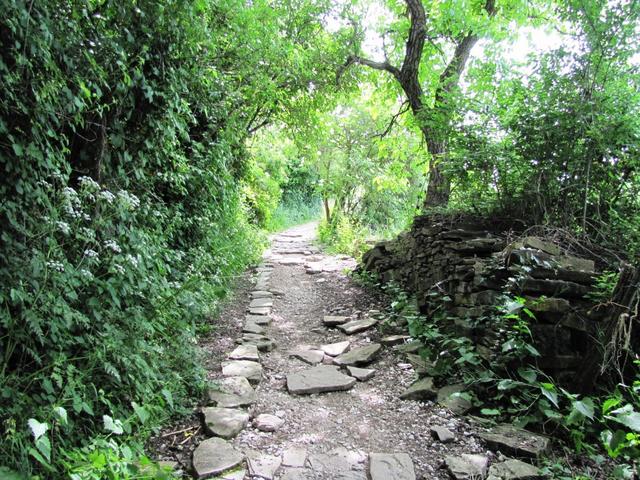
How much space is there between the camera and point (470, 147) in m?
4.91

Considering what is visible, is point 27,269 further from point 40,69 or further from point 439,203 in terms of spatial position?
point 439,203

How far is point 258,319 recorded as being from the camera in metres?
5.48

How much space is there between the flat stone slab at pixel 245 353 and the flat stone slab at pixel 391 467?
6.10 feet

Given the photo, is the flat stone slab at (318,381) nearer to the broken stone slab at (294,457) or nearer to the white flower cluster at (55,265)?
the broken stone slab at (294,457)

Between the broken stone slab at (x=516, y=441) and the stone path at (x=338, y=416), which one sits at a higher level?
the broken stone slab at (x=516, y=441)

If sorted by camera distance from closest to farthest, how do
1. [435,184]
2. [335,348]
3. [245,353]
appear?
[245,353]
[335,348]
[435,184]

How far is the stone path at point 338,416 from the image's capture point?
254 cm

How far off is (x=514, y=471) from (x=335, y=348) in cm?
246

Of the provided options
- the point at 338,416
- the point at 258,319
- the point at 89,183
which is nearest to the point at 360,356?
the point at 338,416

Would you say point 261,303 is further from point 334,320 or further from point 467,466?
point 467,466

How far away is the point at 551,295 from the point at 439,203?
3.72 metres

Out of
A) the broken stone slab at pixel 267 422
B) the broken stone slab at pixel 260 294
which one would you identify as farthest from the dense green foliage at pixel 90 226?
the broken stone slab at pixel 260 294

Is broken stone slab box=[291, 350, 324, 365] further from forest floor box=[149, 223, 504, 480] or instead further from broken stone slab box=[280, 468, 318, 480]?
broken stone slab box=[280, 468, 318, 480]

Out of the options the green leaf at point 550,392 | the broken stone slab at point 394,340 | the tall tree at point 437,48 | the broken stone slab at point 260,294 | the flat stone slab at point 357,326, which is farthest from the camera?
the broken stone slab at point 260,294
